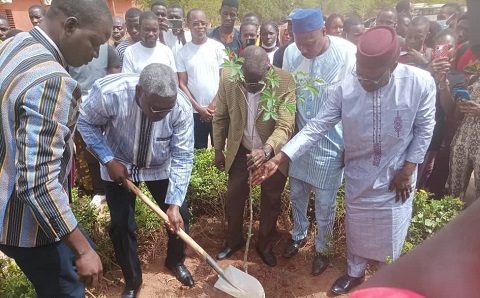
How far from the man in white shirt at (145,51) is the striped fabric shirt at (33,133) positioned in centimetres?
296

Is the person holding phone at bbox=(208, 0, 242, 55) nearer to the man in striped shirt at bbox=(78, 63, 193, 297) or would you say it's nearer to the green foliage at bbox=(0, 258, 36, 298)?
the man in striped shirt at bbox=(78, 63, 193, 297)

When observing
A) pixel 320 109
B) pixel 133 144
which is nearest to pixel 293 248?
pixel 320 109

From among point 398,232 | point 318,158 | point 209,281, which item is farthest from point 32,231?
point 398,232

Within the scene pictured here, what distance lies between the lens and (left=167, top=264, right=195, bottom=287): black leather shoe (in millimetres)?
3314

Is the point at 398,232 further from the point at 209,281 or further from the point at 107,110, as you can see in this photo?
the point at 107,110

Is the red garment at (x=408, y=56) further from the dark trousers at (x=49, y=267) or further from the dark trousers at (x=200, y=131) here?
the dark trousers at (x=49, y=267)

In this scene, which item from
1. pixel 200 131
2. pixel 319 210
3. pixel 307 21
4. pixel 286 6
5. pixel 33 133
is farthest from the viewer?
pixel 286 6

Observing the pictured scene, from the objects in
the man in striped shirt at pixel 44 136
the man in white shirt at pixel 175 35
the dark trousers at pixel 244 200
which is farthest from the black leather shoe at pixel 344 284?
the man in white shirt at pixel 175 35

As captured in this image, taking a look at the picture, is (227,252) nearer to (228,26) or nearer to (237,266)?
(237,266)

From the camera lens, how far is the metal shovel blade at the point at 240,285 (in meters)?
2.85

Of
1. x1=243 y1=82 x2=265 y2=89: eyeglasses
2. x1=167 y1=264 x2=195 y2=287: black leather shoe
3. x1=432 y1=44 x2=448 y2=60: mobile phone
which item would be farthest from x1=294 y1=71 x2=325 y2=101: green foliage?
x1=167 y1=264 x2=195 y2=287: black leather shoe

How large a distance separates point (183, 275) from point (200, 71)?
2617 millimetres

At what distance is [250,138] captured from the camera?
10.8 ft

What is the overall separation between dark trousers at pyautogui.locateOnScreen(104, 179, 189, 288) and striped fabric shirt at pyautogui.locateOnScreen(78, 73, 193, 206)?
0.12 metres
